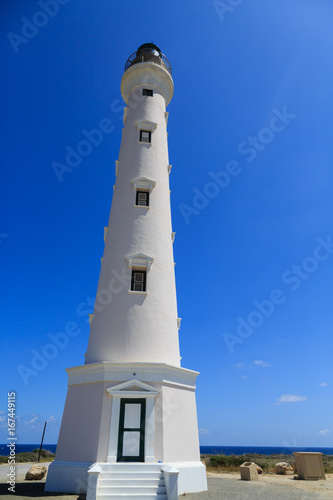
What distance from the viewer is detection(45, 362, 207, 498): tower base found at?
11836 mm

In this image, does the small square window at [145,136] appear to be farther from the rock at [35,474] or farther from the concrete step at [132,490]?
the rock at [35,474]

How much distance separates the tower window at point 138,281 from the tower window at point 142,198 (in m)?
3.58

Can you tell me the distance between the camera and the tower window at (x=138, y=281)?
1530 cm

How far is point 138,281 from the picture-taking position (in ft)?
50.8

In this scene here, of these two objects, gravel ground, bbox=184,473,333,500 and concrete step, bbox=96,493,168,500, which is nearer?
concrete step, bbox=96,493,168,500

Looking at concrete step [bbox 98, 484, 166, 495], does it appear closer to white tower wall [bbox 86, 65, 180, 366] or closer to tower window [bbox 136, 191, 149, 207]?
white tower wall [bbox 86, 65, 180, 366]

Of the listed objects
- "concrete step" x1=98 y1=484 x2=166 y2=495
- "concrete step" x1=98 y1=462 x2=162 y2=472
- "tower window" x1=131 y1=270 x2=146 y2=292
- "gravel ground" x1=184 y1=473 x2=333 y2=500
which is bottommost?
"gravel ground" x1=184 y1=473 x2=333 y2=500

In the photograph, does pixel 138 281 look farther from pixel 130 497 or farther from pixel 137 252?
pixel 130 497

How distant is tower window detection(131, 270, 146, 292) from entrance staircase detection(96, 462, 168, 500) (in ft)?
21.7

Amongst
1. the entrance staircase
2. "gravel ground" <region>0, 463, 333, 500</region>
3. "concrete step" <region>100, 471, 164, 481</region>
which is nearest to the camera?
the entrance staircase

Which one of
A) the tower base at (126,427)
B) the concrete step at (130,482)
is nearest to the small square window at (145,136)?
the tower base at (126,427)

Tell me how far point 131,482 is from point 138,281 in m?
7.51

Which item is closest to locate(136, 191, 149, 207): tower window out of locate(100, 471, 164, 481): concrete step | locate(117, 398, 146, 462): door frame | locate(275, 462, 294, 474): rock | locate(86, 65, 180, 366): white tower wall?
locate(86, 65, 180, 366): white tower wall

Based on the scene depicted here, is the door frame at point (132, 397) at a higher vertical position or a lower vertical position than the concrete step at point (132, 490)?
higher
